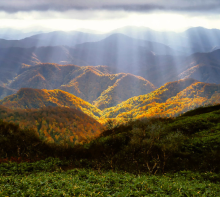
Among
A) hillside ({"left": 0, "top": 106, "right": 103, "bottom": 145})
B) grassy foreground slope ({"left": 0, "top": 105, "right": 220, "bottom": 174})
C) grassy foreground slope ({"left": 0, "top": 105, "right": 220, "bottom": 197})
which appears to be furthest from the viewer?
hillside ({"left": 0, "top": 106, "right": 103, "bottom": 145})

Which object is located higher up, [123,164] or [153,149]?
[153,149]

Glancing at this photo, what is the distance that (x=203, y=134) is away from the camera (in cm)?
2827

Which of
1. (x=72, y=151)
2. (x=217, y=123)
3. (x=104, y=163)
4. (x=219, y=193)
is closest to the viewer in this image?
(x=219, y=193)

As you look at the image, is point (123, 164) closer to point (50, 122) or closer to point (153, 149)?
point (153, 149)

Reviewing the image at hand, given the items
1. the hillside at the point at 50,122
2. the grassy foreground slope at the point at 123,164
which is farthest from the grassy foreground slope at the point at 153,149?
the hillside at the point at 50,122

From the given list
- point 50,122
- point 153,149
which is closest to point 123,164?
point 153,149

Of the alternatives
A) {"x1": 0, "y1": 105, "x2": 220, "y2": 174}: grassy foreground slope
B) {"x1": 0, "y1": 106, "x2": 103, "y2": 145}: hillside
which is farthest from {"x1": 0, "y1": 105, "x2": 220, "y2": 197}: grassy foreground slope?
{"x1": 0, "y1": 106, "x2": 103, "y2": 145}: hillside

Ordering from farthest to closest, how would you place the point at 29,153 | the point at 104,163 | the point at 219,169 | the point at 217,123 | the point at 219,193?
the point at 217,123 < the point at 29,153 < the point at 104,163 < the point at 219,169 < the point at 219,193

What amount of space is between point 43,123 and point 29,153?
242ft

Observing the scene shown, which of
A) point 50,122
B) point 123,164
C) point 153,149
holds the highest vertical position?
point 50,122

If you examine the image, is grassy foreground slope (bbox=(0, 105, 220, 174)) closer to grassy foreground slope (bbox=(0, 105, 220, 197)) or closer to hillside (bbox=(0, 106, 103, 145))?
grassy foreground slope (bbox=(0, 105, 220, 197))

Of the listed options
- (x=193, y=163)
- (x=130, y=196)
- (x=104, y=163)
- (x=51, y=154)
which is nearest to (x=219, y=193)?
(x=130, y=196)

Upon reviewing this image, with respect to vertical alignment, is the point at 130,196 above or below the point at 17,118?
below

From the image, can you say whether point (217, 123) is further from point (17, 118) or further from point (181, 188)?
point (17, 118)
